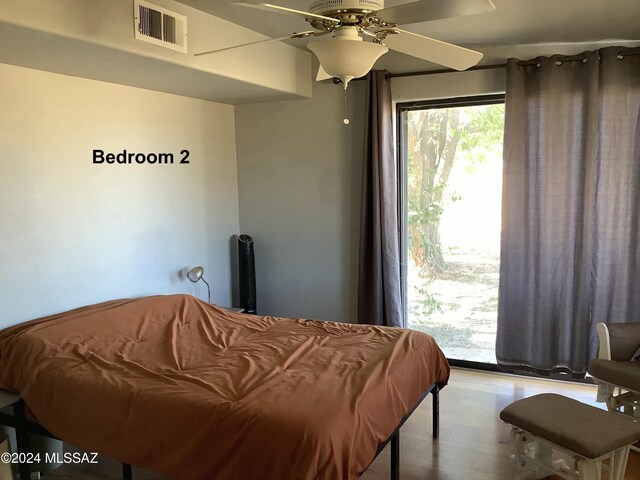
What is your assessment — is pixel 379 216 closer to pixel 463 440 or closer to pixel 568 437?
pixel 463 440

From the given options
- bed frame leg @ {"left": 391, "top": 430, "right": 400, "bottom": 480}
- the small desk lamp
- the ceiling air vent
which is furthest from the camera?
the small desk lamp

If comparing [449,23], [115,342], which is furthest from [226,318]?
[449,23]

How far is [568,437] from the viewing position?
235 cm

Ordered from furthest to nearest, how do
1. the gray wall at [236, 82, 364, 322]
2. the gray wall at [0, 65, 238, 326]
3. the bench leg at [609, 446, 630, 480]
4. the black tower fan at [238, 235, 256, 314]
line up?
the black tower fan at [238, 235, 256, 314] < the gray wall at [236, 82, 364, 322] < the gray wall at [0, 65, 238, 326] < the bench leg at [609, 446, 630, 480]

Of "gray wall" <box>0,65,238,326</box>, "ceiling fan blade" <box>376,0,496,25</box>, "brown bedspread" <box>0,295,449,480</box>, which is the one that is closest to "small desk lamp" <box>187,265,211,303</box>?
"gray wall" <box>0,65,238,326</box>

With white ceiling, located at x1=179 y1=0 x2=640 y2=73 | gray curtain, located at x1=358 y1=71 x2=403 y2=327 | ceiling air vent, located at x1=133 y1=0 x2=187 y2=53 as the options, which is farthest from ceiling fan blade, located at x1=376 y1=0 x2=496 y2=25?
gray curtain, located at x1=358 y1=71 x2=403 y2=327

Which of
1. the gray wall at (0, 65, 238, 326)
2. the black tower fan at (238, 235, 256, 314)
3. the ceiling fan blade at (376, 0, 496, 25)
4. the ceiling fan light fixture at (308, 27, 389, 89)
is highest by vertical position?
the ceiling fan blade at (376, 0, 496, 25)

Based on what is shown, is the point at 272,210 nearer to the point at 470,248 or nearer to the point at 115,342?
the point at 470,248

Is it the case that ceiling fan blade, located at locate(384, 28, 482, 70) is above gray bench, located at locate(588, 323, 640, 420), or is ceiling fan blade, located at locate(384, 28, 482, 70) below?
above

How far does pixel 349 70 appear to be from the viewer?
204cm

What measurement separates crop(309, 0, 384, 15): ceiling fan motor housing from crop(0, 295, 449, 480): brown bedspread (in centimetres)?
149

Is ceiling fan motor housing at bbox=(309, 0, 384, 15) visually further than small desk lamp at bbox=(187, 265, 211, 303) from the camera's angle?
No

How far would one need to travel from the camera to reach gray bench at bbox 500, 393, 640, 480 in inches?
91.0

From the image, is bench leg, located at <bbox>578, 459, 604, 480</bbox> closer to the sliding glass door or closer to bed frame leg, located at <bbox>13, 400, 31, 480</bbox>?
the sliding glass door
